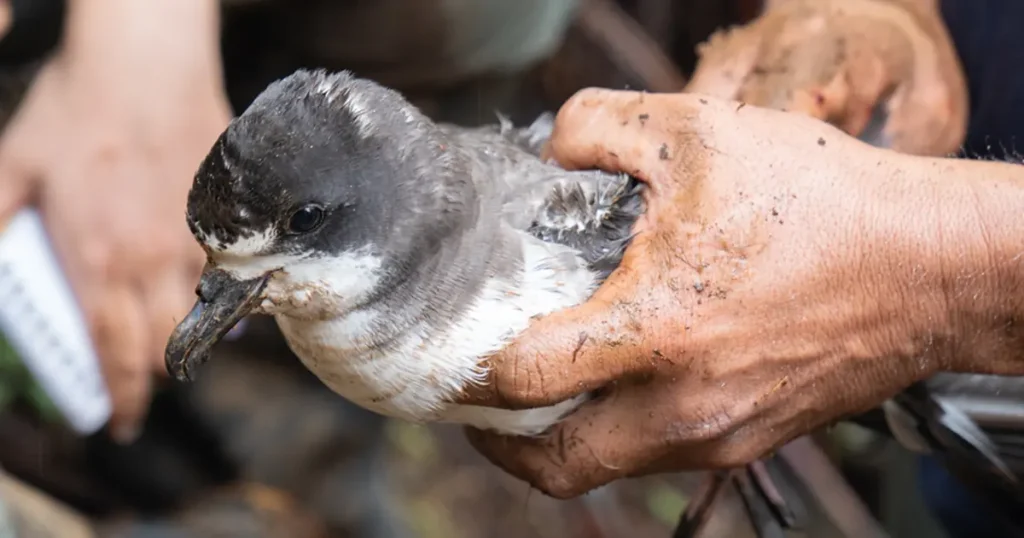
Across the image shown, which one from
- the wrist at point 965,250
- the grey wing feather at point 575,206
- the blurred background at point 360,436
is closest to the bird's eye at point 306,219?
the grey wing feather at point 575,206

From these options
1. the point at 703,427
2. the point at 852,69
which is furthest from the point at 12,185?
the point at 852,69

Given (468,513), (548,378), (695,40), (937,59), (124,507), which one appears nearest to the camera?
(548,378)

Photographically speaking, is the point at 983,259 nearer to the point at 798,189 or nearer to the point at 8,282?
the point at 798,189

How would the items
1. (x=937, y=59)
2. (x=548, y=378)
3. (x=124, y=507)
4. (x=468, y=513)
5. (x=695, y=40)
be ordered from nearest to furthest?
1. (x=548, y=378)
2. (x=937, y=59)
3. (x=124, y=507)
4. (x=468, y=513)
5. (x=695, y=40)

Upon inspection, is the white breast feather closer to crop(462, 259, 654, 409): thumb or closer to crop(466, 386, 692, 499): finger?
crop(462, 259, 654, 409): thumb

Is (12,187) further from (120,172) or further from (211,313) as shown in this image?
(211,313)

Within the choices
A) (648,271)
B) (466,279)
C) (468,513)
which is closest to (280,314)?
(466,279)

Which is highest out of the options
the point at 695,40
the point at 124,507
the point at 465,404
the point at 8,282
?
the point at 465,404

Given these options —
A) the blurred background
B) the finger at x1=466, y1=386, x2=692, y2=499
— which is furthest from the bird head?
the blurred background
